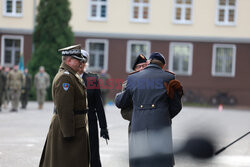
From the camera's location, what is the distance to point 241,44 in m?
32.4

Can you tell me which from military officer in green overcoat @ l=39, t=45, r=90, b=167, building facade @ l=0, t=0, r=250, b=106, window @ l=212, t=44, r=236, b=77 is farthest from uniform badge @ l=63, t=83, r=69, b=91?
window @ l=212, t=44, r=236, b=77

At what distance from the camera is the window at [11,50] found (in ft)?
108

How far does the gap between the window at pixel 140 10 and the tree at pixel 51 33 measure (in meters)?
5.58

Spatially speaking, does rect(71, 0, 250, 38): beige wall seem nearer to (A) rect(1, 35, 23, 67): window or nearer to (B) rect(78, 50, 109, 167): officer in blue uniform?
(A) rect(1, 35, 23, 67): window

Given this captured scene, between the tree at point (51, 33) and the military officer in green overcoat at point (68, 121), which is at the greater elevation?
the tree at point (51, 33)

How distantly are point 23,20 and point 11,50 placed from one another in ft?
7.54

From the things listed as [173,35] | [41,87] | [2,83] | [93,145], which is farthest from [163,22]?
[93,145]

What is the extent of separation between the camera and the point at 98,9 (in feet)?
108

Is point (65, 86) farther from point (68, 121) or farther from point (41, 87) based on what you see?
point (41, 87)

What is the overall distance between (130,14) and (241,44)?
7.96 meters

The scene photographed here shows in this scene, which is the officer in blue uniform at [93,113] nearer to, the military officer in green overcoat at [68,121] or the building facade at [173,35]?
the military officer in green overcoat at [68,121]

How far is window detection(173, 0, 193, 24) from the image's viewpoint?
3287 centimetres

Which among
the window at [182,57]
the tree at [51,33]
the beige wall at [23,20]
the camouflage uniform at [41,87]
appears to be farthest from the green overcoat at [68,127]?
the beige wall at [23,20]

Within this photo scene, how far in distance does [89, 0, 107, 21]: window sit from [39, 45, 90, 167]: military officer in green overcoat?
91.9 feet
